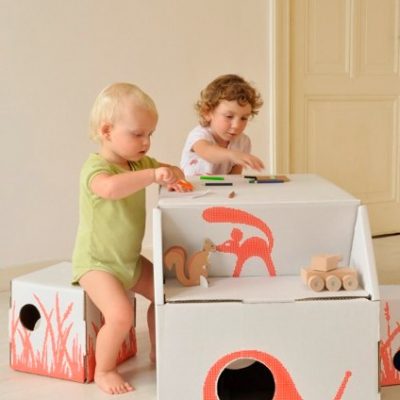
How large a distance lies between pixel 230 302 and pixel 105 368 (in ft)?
1.35

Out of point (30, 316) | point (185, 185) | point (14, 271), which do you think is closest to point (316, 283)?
point (185, 185)

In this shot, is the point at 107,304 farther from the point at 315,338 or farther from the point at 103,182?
the point at 315,338

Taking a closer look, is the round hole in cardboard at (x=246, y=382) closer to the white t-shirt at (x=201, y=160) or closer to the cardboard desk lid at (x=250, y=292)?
the cardboard desk lid at (x=250, y=292)

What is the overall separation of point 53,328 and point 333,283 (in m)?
0.63

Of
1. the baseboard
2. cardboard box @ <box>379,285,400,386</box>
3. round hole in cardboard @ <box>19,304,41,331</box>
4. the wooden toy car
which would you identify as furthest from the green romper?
the baseboard

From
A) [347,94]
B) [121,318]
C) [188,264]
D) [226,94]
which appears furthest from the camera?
[347,94]

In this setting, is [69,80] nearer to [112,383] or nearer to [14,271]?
[14,271]

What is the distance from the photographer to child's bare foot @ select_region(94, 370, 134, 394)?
4.65ft

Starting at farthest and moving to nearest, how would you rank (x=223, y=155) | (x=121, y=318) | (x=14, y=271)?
(x=14, y=271), (x=223, y=155), (x=121, y=318)

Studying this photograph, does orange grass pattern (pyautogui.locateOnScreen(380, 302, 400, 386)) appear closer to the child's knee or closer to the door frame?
the child's knee

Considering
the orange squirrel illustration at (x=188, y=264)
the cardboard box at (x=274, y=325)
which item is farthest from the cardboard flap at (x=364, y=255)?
the orange squirrel illustration at (x=188, y=264)

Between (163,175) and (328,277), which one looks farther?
(163,175)

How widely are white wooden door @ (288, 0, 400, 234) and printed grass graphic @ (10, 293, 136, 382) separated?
162cm

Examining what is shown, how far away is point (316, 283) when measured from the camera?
122 centimetres
